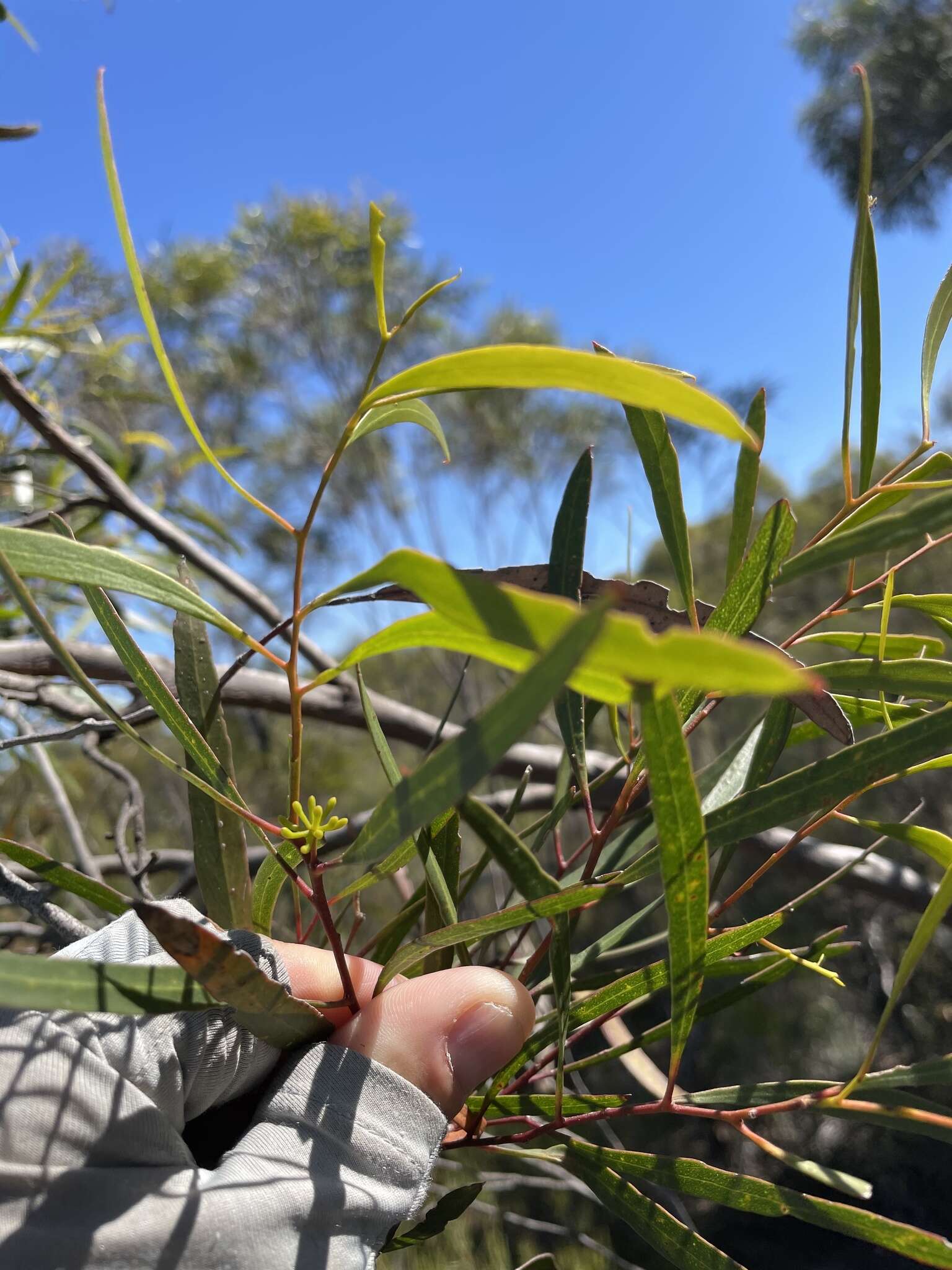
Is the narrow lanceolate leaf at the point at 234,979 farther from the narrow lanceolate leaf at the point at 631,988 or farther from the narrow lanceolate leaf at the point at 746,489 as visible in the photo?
the narrow lanceolate leaf at the point at 746,489

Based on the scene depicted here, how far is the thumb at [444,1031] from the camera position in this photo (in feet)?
0.88

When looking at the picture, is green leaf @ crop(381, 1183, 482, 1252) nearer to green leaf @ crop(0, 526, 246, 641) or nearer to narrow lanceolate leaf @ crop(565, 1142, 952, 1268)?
narrow lanceolate leaf @ crop(565, 1142, 952, 1268)

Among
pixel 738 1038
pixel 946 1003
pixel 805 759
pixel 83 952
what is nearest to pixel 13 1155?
pixel 83 952

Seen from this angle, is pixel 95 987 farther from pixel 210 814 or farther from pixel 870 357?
pixel 870 357

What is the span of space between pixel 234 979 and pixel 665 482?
0.60 ft

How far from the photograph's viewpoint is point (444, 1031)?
0.27 m

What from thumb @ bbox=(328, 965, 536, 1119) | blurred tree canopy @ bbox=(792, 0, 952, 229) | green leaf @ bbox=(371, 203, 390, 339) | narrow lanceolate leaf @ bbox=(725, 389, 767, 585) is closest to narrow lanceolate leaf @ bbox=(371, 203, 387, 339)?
green leaf @ bbox=(371, 203, 390, 339)

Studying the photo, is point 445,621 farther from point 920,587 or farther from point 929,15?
point 929,15

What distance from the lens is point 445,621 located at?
156 millimetres

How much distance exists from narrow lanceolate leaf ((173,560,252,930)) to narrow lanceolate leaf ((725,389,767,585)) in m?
0.19

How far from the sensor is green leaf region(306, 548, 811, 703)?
4.0 inches

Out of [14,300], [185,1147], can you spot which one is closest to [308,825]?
[185,1147]

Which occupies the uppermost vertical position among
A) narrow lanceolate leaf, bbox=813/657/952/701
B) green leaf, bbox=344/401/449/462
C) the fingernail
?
green leaf, bbox=344/401/449/462

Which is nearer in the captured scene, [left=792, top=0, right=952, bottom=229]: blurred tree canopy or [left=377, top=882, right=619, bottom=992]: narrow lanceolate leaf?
[left=377, top=882, right=619, bottom=992]: narrow lanceolate leaf
